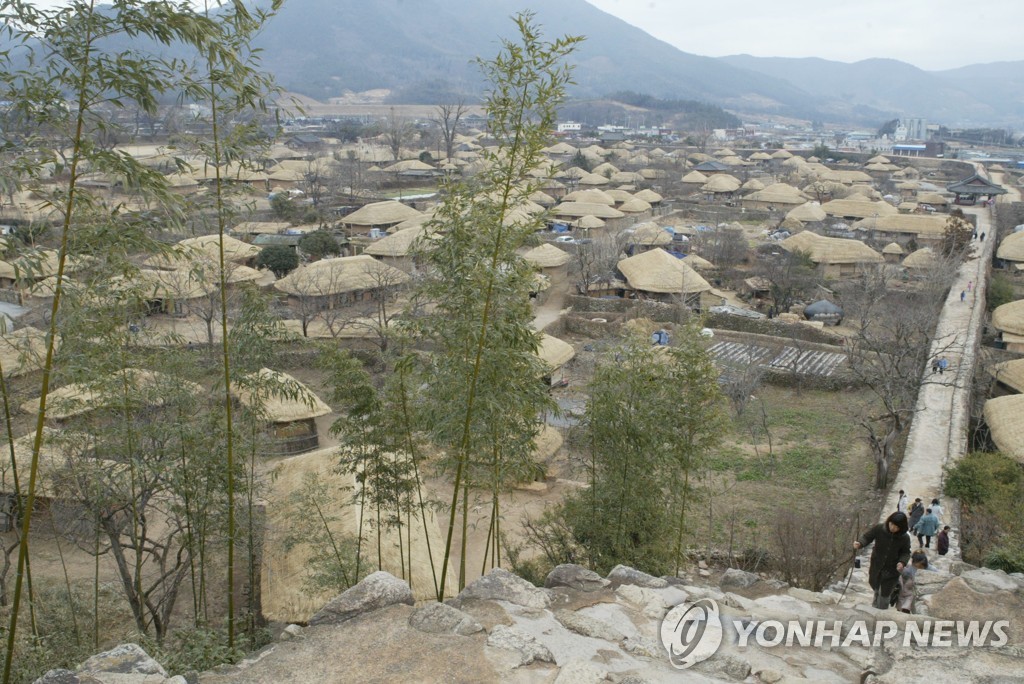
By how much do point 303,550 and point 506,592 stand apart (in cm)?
383

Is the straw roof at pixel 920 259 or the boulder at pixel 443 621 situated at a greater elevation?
the straw roof at pixel 920 259

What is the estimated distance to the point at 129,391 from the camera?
242 inches

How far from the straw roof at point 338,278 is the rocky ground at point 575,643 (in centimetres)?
1355

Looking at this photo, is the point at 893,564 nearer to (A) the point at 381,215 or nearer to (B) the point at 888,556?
(B) the point at 888,556

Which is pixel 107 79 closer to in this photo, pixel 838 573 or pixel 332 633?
pixel 332 633

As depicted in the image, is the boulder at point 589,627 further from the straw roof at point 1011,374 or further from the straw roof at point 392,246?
the straw roof at point 392,246

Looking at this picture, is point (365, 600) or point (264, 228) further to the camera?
point (264, 228)

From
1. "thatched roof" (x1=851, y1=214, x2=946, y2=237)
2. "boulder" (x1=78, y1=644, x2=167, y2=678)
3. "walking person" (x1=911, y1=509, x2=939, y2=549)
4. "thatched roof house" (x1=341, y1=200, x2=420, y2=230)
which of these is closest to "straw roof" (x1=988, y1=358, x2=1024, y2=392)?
"walking person" (x1=911, y1=509, x2=939, y2=549)

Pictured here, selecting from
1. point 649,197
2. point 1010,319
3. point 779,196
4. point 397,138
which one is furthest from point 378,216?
point 397,138

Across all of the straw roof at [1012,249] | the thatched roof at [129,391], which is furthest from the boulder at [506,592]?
the straw roof at [1012,249]

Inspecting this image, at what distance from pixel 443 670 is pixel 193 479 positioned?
3110mm

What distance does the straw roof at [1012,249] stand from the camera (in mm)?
25922

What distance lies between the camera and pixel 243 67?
15.5ft

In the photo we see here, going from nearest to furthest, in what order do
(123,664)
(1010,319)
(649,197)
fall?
(123,664), (1010,319), (649,197)
